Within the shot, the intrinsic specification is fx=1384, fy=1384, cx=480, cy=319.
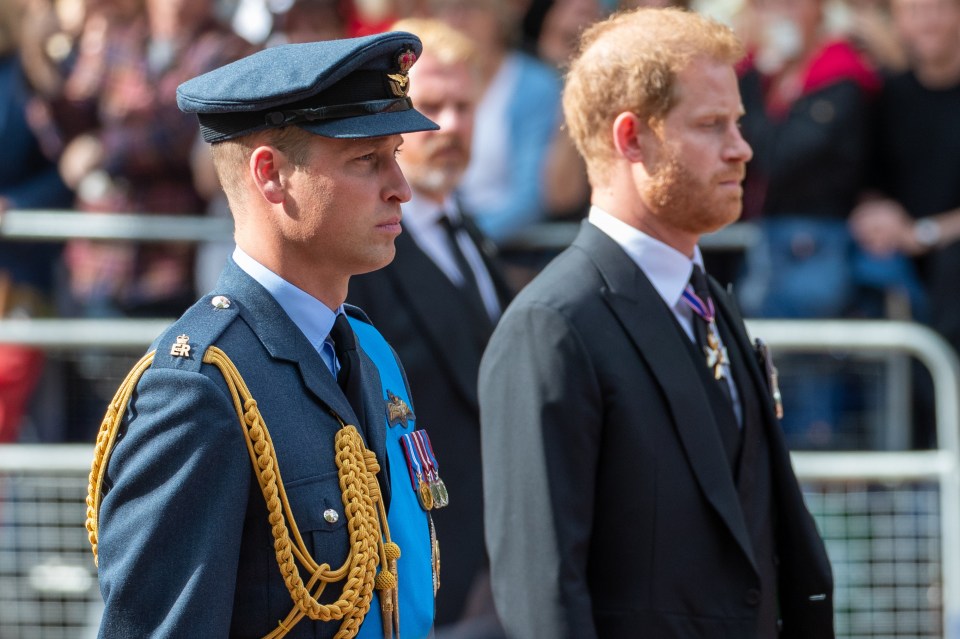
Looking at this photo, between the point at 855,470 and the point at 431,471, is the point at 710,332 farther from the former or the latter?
the point at 855,470

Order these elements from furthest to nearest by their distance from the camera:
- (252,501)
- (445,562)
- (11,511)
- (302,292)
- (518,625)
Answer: (11,511), (445,562), (518,625), (302,292), (252,501)

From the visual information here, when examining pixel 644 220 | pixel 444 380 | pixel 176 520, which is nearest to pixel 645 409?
pixel 644 220

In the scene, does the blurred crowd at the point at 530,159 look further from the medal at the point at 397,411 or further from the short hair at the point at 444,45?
the medal at the point at 397,411

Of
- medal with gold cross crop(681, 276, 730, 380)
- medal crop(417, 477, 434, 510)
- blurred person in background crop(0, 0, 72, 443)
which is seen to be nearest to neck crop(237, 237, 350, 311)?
medal crop(417, 477, 434, 510)

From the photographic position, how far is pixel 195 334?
2348 mm

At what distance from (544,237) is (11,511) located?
2.65m

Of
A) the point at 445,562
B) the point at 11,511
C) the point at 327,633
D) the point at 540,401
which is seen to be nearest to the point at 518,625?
the point at 540,401

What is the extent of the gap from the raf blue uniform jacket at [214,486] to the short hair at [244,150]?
0.20m

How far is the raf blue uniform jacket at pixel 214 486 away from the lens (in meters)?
2.17

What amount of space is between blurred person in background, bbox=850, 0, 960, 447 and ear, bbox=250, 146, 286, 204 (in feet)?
14.7

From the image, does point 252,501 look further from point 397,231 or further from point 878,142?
point 878,142

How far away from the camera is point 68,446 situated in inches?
230

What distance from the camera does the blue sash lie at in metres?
2.47

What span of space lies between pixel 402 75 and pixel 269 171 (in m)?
0.33
